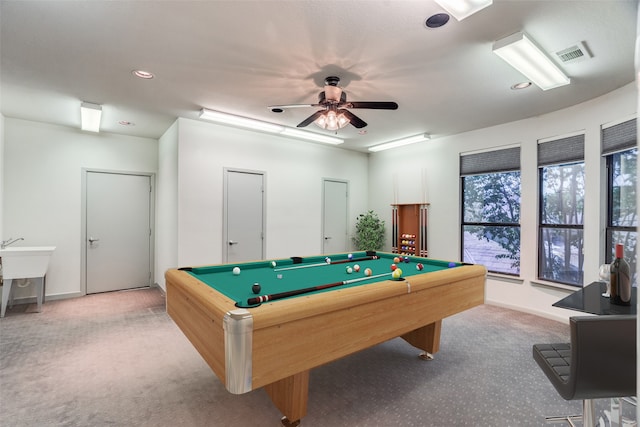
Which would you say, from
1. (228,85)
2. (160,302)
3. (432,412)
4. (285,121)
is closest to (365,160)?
(285,121)

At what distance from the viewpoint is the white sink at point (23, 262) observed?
3.71m

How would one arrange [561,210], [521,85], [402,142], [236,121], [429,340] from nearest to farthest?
[429,340] < [521,85] < [561,210] < [236,121] < [402,142]

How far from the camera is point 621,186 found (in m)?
3.31

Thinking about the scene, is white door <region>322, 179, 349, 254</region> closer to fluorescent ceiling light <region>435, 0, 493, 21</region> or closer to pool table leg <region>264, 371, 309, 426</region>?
pool table leg <region>264, 371, 309, 426</region>

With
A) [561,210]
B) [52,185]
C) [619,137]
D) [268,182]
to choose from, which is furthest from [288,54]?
[52,185]

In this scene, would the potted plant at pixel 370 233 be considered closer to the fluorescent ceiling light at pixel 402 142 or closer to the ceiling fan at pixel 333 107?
the fluorescent ceiling light at pixel 402 142

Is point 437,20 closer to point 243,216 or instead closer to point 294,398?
point 294,398

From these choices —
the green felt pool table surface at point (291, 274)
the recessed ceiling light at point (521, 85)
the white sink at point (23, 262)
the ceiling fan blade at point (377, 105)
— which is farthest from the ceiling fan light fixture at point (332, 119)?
the white sink at point (23, 262)

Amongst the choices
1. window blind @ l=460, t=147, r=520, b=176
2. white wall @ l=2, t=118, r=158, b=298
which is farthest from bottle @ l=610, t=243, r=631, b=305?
white wall @ l=2, t=118, r=158, b=298

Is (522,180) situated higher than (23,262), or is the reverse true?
(522,180)

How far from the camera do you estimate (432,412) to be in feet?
6.60

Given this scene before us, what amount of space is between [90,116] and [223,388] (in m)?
3.81

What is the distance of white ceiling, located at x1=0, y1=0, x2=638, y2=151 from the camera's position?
2010mm

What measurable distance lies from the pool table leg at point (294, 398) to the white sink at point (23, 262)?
3887mm
